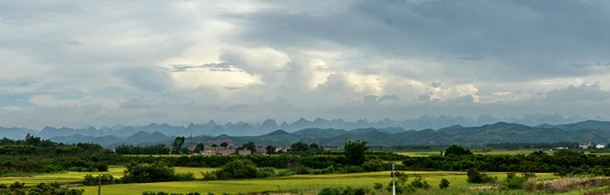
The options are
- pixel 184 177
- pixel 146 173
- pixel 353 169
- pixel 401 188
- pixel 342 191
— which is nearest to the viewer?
pixel 342 191

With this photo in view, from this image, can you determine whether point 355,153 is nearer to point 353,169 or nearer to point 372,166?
point 372,166

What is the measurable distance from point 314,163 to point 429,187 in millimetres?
36493

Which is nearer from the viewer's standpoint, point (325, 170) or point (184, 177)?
point (184, 177)

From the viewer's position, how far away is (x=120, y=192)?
4553cm

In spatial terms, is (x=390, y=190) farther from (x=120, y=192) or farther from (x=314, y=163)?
(x=314, y=163)

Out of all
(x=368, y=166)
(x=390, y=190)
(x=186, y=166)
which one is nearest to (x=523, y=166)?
(x=368, y=166)

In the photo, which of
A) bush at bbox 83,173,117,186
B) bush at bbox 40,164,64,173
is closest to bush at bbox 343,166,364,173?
bush at bbox 83,173,117,186

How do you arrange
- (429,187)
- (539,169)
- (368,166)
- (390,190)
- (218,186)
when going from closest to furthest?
(390,190)
(429,187)
(218,186)
(539,169)
(368,166)

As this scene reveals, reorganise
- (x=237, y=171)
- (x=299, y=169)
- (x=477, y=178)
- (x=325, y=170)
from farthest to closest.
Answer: (x=325, y=170) < (x=299, y=169) < (x=237, y=171) < (x=477, y=178)

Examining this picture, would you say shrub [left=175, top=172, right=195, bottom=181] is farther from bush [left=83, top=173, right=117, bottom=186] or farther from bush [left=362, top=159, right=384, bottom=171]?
bush [left=362, top=159, right=384, bottom=171]

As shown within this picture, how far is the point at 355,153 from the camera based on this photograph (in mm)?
87625

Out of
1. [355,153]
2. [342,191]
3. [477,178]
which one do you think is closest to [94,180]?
[342,191]

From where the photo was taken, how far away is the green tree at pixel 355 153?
86875 mm

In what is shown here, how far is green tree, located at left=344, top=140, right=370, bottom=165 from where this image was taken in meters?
86.9
